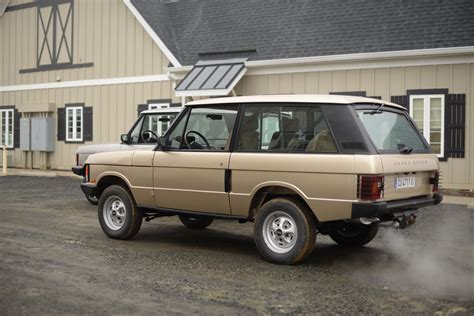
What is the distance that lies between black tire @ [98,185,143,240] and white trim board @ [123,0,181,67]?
1107cm

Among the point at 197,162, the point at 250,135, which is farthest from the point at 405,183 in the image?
the point at 197,162

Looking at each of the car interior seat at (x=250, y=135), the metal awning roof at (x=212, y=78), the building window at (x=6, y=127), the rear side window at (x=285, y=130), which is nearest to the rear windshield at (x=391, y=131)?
the rear side window at (x=285, y=130)

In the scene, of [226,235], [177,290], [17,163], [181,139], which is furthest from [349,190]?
[17,163]

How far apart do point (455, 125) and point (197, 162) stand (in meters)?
9.18

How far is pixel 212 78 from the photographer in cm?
1728

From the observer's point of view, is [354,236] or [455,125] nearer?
[354,236]

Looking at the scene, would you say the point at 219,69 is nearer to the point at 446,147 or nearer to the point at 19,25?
the point at 446,147

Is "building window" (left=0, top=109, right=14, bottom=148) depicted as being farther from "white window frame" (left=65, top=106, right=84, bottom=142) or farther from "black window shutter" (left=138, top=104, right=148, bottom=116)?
"black window shutter" (left=138, top=104, right=148, bottom=116)

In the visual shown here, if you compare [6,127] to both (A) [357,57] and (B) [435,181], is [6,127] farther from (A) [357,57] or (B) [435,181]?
(B) [435,181]

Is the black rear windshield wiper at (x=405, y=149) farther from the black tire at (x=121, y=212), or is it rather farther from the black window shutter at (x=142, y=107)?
the black window shutter at (x=142, y=107)

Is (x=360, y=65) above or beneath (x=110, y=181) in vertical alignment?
above

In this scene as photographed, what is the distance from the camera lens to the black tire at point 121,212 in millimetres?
7863

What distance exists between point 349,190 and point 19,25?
67.0 ft

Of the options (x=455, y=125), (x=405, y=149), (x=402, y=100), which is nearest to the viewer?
(x=405, y=149)
